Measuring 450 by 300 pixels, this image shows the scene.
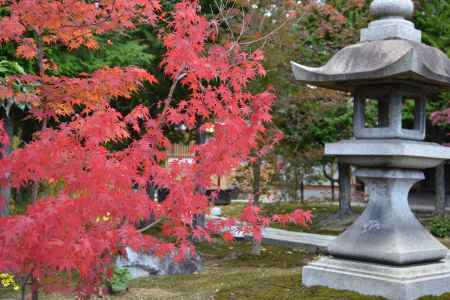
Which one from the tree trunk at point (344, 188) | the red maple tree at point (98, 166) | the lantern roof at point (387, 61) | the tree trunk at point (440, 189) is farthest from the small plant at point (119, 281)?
the tree trunk at point (440, 189)

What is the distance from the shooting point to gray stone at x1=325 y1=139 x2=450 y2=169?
723 cm

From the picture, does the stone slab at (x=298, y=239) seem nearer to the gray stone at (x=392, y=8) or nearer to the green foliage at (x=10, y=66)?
the gray stone at (x=392, y=8)

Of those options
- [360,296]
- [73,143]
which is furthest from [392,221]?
[73,143]

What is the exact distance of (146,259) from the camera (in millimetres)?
11133

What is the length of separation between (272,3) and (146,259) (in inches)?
250

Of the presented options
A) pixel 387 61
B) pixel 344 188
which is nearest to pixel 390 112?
pixel 387 61

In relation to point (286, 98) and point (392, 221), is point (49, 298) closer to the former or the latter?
point (392, 221)

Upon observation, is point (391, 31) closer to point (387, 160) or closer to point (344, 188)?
point (387, 160)

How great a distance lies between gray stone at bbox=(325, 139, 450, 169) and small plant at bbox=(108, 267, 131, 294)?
3921 mm

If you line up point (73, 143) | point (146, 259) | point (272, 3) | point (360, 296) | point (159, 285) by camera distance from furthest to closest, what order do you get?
point (272, 3)
point (146, 259)
point (159, 285)
point (360, 296)
point (73, 143)

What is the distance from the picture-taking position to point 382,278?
7.12m

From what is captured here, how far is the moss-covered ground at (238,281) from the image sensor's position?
7.57 metres

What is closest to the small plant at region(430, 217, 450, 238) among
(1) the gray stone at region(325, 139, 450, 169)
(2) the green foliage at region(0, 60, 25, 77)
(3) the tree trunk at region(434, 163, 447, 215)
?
(3) the tree trunk at region(434, 163, 447, 215)

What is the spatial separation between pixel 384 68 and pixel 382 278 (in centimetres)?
254
